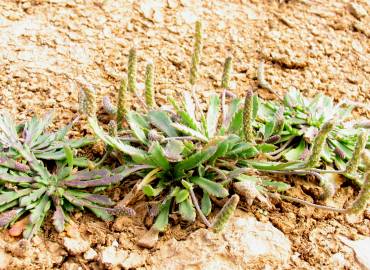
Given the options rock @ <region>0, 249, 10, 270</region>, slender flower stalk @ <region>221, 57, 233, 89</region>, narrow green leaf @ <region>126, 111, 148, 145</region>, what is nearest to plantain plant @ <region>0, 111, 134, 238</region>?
rock @ <region>0, 249, 10, 270</region>

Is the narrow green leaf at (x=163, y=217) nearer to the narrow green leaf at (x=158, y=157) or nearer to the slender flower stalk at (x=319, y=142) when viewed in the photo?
the narrow green leaf at (x=158, y=157)

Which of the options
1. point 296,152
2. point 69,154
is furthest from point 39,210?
point 296,152

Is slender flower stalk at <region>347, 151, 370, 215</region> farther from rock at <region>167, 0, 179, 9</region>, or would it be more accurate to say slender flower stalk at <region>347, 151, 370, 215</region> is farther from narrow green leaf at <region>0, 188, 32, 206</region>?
rock at <region>167, 0, 179, 9</region>

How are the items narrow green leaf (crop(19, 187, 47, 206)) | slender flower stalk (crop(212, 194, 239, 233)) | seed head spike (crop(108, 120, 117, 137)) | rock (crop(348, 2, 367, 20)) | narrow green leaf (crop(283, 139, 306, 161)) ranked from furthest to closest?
1. rock (crop(348, 2, 367, 20))
2. narrow green leaf (crop(283, 139, 306, 161))
3. seed head spike (crop(108, 120, 117, 137))
4. narrow green leaf (crop(19, 187, 47, 206))
5. slender flower stalk (crop(212, 194, 239, 233))

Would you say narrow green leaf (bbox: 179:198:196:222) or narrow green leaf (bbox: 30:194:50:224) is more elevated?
narrow green leaf (bbox: 179:198:196:222)

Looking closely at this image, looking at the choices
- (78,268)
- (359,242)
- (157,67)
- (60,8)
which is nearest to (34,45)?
(60,8)

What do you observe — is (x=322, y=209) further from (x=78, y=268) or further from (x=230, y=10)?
(x=230, y=10)
